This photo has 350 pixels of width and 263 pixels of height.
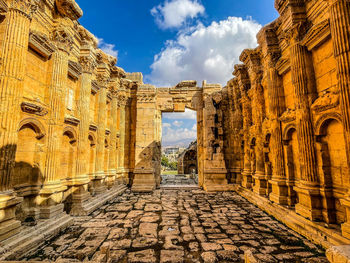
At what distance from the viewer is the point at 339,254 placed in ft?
7.25

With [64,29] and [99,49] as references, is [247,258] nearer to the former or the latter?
[64,29]

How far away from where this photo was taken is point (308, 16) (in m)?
5.34

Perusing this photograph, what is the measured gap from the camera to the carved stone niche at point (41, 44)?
483 cm

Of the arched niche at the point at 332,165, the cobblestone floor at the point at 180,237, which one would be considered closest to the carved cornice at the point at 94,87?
the cobblestone floor at the point at 180,237

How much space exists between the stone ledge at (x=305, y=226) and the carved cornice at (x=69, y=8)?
985cm

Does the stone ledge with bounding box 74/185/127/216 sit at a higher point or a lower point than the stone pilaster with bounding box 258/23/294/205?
lower

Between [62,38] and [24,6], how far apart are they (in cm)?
139

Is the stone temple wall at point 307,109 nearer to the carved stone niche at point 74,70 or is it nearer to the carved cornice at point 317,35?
the carved cornice at point 317,35

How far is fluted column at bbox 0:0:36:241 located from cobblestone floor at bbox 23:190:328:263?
1.19 m

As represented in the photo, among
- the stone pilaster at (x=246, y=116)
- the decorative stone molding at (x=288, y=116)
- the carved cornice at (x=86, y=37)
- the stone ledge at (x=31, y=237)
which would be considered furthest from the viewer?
the stone pilaster at (x=246, y=116)

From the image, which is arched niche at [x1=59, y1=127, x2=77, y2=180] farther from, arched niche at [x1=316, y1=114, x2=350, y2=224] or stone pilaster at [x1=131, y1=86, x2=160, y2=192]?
arched niche at [x1=316, y1=114, x2=350, y2=224]

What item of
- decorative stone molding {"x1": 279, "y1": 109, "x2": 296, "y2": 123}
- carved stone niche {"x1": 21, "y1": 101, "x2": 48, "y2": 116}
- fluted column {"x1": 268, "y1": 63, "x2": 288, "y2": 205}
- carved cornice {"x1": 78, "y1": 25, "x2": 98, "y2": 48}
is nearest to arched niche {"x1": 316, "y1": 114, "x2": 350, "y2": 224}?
decorative stone molding {"x1": 279, "y1": 109, "x2": 296, "y2": 123}

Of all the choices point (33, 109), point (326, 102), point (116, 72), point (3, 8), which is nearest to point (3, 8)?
point (3, 8)

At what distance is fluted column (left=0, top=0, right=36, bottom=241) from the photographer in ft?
12.5
